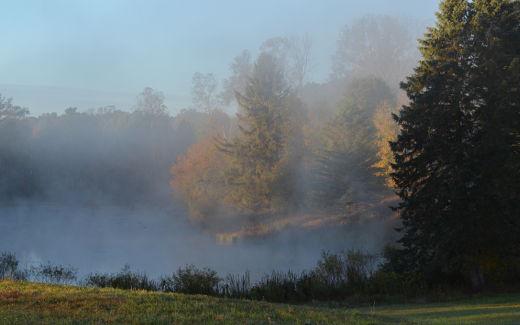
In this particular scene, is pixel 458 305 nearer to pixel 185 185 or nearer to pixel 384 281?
pixel 384 281

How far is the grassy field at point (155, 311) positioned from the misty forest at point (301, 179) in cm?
524

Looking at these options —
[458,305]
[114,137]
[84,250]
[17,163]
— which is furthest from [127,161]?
[458,305]

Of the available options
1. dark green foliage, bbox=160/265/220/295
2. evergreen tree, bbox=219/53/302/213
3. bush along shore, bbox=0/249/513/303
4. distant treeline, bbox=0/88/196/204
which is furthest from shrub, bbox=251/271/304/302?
distant treeline, bbox=0/88/196/204

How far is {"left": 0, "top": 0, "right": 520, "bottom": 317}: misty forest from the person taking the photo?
1831 centimetres

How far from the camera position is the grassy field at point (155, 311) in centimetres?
861

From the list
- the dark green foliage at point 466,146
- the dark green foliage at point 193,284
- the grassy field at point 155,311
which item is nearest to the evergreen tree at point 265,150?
the dark green foliage at point 466,146

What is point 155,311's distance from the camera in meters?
9.30

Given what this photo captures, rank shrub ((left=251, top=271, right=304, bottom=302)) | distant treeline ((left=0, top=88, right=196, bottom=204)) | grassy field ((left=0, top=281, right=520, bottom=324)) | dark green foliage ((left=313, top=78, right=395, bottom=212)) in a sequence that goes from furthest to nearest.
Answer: distant treeline ((left=0, top=88, right=196, bottom=204)), dark green foliage ((left=313, top=78, right=395, bottom=212)), shrub ((left=251, top=271, right=304, bottom=302)), grassy field ((left=0, top=281, right=520, bottom=324))

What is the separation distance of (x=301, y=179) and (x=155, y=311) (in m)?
40.3

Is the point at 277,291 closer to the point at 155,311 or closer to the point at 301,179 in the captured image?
the point at 155,311

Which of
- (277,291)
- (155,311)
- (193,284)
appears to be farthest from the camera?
(277,291)

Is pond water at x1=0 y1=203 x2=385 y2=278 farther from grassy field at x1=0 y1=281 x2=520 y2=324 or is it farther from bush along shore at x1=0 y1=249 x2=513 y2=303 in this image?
grassy field at x1=0 y1=281 x2=520 y2=324

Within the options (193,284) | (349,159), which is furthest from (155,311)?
(349,159)

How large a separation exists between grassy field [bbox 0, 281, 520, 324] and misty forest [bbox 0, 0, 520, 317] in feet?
17.2
